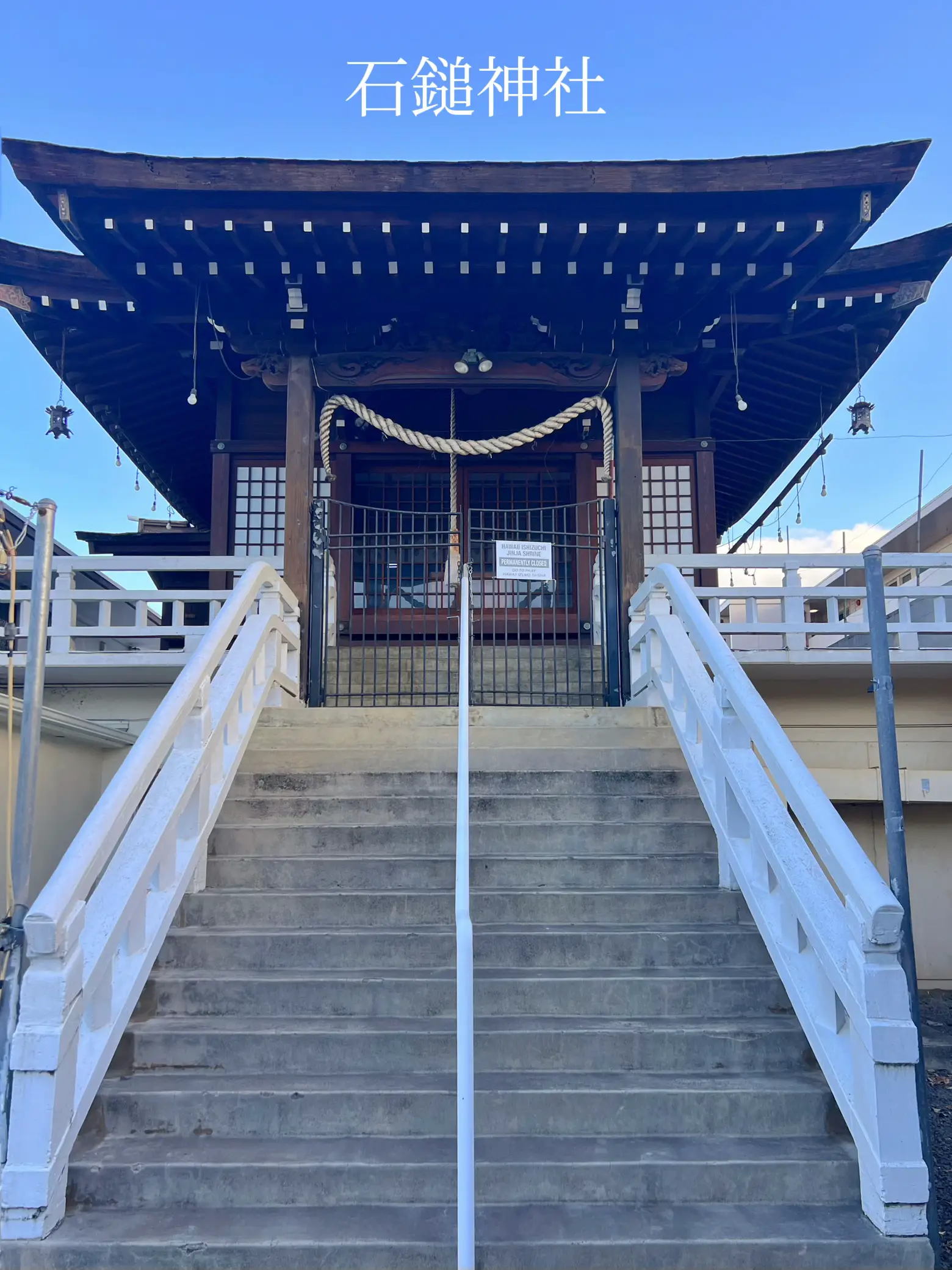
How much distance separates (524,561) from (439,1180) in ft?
13.7

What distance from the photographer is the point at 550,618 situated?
9.37 metres

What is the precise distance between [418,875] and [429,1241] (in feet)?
5.90

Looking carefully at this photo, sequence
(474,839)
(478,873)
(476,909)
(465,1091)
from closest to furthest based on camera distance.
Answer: (465,1091)
(476,909)
(478,873)
(474,839)

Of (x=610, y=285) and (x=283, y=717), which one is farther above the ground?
(x=610, y=285)

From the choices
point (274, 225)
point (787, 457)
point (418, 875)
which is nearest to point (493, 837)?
point (418, 875)

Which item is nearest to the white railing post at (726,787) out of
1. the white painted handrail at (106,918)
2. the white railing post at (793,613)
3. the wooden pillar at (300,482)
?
the white painted handrail at (106,918)

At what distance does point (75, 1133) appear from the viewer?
9.10ft

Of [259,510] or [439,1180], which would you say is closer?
[439,1180]

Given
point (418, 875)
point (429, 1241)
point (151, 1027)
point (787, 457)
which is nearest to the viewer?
point (429, 1241)

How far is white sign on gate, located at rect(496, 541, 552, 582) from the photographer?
20.4ft

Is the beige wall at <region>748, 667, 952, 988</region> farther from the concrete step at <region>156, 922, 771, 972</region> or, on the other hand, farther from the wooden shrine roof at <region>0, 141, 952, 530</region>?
the concrete step at <region>156, 922, 771, 972</region>

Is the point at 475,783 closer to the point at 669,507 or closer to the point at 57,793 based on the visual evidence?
the point at 57,793

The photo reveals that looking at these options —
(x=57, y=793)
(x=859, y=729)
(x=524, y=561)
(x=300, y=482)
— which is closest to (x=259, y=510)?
(x=300, y=482)

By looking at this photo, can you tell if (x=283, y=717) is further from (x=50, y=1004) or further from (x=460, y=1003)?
(x=460, y=1003)
